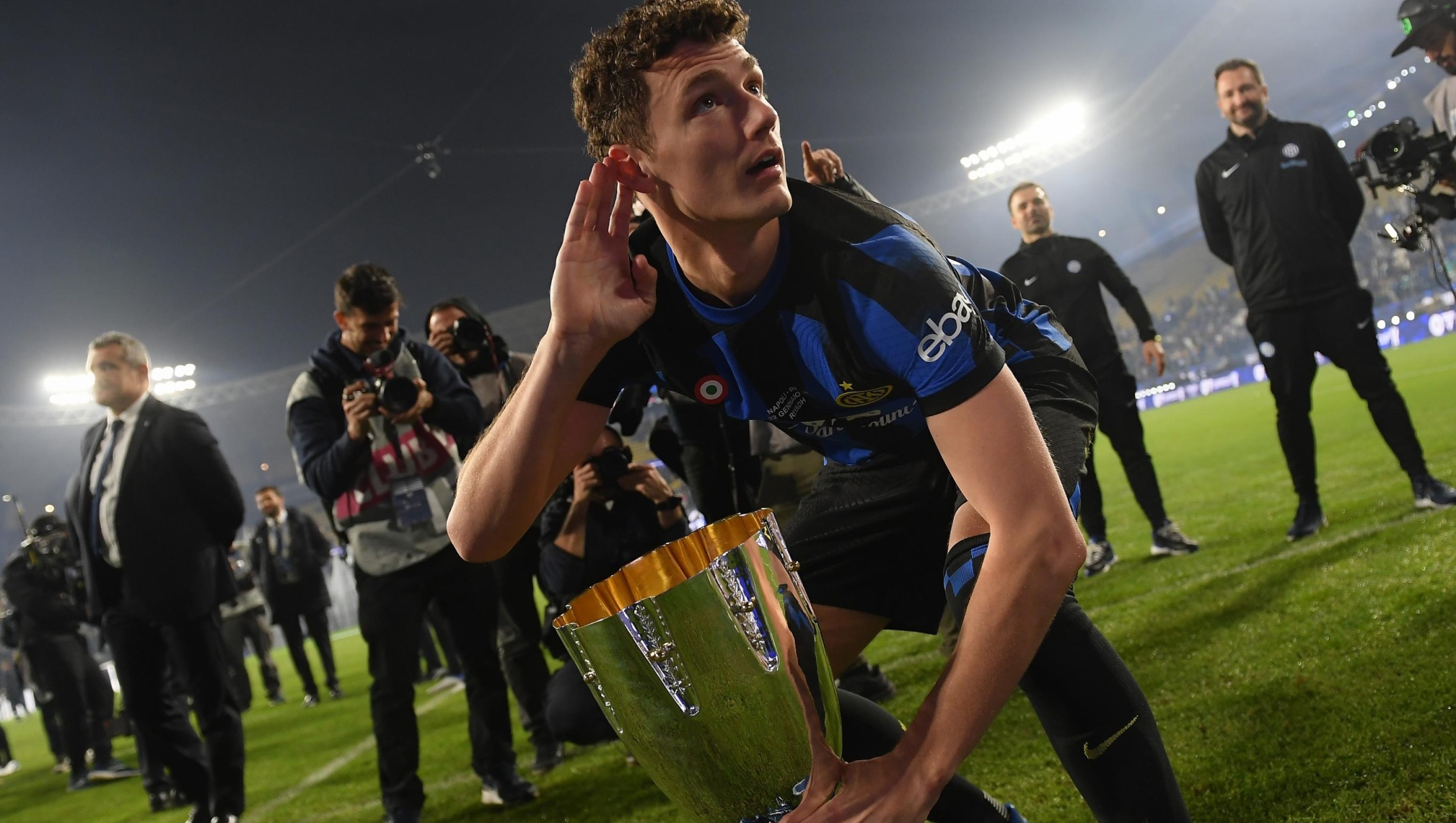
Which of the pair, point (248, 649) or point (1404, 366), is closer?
point (1404, 366)

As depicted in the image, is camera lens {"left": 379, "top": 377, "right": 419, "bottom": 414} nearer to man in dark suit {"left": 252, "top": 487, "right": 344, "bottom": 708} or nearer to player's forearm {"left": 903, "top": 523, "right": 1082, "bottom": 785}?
player's forearm {"left": 903, "top": 523, "right": 1082, "bottom": 785}

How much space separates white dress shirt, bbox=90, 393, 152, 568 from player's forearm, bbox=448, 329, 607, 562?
12.3ft

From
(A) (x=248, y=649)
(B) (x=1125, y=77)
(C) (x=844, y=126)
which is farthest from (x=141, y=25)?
(B) (x=1125, y=77)

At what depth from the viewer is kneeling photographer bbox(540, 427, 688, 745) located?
394 centimetres

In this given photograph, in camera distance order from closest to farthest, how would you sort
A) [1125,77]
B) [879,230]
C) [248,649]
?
[879,230]
[248,649]
[1125,77]

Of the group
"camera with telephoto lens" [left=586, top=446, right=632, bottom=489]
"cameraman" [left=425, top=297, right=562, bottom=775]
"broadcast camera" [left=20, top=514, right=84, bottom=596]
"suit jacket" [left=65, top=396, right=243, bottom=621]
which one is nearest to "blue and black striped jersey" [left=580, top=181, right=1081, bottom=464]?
"camera with telephoto lens" [left=586, top=446, right=632, bottom=489]

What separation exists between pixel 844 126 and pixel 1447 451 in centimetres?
3904

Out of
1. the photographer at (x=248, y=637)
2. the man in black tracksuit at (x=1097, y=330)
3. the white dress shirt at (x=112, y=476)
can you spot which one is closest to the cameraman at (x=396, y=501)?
the white dress shirt at (x=112, y=476)

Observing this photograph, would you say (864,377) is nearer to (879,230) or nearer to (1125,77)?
(879,230)

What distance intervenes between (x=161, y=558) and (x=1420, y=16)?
21.7ft

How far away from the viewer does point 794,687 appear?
3.46 ft

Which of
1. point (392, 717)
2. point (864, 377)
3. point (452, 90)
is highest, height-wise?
point (452, 90)

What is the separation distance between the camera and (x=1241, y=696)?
2869 millimetres

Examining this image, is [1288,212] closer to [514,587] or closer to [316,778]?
[514,587]
